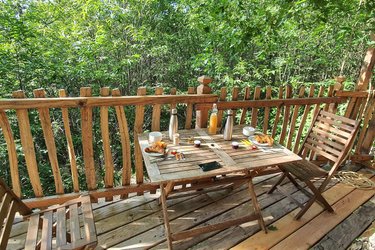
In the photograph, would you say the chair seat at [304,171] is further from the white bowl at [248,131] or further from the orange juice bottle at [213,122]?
the orange juice bottle at [213,122]

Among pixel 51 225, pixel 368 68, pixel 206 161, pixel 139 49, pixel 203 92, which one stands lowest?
pixel 51 225

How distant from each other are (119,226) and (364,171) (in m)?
3.38

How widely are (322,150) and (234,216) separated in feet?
4.08

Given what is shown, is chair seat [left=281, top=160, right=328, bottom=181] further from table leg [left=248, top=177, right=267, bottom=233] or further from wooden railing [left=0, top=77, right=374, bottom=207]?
wooden railing [left=0, top=77, right=374, bottom=207]

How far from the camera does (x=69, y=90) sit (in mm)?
5395

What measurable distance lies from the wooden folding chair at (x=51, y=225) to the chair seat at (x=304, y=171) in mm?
1848

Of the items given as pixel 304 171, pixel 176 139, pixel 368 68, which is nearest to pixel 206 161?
pixel 176 139

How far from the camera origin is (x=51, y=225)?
5.14ft

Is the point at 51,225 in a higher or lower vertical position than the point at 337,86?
lower

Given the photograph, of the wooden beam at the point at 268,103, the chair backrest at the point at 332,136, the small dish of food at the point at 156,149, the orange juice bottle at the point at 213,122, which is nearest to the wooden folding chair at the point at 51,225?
the small dish of food at the point at 156,149

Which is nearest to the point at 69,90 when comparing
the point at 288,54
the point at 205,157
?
the point at 205,157

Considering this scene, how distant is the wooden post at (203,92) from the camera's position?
2.37 m

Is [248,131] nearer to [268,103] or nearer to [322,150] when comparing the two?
[268,103]

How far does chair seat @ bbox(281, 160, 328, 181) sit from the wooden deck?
0.45m
